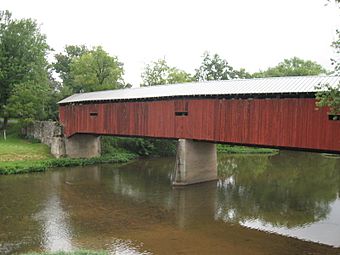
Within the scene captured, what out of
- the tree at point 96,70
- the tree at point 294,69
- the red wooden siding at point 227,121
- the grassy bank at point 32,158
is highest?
the tree at point 294,69

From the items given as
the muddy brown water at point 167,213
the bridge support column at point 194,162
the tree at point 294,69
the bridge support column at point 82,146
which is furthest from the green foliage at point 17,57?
the tree at point 294,69

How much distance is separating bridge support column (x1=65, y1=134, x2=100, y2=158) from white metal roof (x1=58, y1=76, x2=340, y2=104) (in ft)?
14.1

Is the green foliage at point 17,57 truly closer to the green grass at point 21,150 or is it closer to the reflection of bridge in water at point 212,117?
the green grass at point 21,150

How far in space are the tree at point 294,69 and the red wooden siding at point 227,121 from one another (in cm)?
4007

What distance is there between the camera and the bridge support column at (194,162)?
2338cm

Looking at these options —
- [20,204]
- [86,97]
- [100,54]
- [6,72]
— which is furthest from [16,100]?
[20,204]

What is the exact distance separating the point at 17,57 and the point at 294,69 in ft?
139

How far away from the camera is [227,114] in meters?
21.2

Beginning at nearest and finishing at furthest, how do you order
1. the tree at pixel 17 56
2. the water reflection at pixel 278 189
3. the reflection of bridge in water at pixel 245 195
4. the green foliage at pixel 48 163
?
the reflection of bridge in water at pixel 245 195 < the water reflection at pixel 278 189 < the green foliage at pixel 48 163 < the tree at pixel 17 56

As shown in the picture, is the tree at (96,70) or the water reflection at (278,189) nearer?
the water reflection at (278,189)

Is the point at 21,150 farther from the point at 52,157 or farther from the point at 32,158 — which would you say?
the point at 52,157

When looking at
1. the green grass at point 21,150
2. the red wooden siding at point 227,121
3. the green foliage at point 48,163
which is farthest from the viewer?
the green grass at point 21,150

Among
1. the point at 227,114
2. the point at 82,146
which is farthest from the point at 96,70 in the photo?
the point at 227,114

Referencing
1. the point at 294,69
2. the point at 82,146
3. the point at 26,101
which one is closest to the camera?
the point at 82,146
